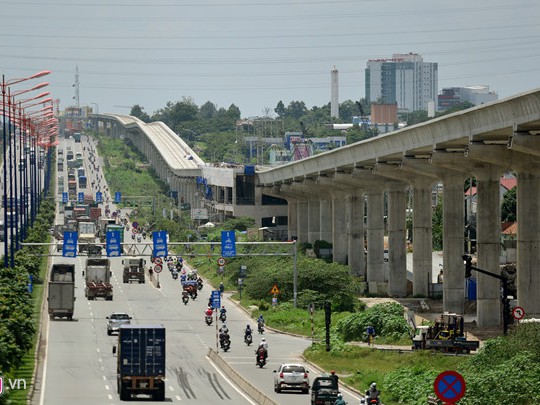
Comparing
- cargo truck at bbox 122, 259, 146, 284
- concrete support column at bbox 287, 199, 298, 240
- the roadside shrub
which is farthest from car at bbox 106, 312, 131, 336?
concrete support column at bbox 287, 199, 298, 240

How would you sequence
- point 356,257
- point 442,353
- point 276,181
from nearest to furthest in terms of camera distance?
point 442,353
point 356,257
point 276,181

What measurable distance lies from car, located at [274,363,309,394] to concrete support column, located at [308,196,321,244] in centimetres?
9555

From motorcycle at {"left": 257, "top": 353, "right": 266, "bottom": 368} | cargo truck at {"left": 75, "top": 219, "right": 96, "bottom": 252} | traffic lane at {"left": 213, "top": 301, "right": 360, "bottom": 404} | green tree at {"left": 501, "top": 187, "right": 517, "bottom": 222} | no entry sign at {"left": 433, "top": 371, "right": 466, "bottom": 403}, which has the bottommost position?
traffic lane at {"left": 213, "top": 301, "right": 360, "bottom": 404}

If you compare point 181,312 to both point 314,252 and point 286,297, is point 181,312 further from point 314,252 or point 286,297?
point 314,252

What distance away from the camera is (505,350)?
59156mm

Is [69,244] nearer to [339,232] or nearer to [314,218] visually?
[339,232]

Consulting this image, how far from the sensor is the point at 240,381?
2581 inches

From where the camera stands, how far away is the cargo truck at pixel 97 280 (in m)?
115

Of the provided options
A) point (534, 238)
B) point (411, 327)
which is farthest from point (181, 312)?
point (534, 238)

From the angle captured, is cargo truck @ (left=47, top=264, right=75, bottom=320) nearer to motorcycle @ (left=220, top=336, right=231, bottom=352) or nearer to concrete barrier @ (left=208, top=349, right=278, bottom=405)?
motorcycle @ (left=220, top=336, right=231, bottom=352)

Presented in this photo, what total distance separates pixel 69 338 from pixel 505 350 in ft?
112

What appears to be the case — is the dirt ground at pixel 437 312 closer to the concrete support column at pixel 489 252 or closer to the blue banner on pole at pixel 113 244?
the concrete support column at pixel 489 252

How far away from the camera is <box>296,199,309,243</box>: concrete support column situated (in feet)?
540

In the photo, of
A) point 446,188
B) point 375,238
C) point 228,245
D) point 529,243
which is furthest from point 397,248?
point 529,243
